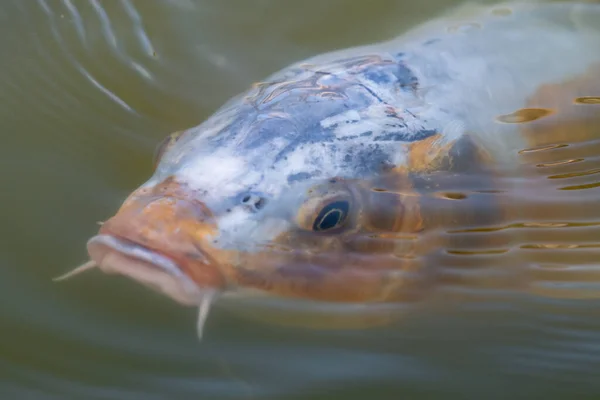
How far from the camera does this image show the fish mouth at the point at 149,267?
199cm

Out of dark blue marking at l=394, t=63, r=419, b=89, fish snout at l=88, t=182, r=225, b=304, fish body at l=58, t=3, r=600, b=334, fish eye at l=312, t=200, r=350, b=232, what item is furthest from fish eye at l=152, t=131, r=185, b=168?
dark blue marking at l=394, t=63, r=419, b=89

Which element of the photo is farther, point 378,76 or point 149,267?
point 378,76

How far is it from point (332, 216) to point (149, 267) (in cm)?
55

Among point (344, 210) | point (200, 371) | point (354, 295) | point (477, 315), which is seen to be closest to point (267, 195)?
point (344, 210)

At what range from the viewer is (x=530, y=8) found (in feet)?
10.8

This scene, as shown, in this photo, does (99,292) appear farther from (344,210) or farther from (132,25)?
(132,25)

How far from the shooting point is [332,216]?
2199 millimetres

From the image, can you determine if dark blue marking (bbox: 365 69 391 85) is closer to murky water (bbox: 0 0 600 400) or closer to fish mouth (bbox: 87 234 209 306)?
murky water (bbox: 0 0 600 400)

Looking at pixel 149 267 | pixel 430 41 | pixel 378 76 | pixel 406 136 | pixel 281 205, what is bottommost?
pixel 149 267

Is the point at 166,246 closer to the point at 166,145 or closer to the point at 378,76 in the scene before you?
the point at 166,145

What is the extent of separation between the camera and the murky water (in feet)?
7.29

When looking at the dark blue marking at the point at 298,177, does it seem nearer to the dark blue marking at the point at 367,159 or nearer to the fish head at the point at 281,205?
the fish head at the point at 281,205

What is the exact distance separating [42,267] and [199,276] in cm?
75

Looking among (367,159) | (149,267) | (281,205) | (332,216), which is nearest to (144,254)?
(149,267)
